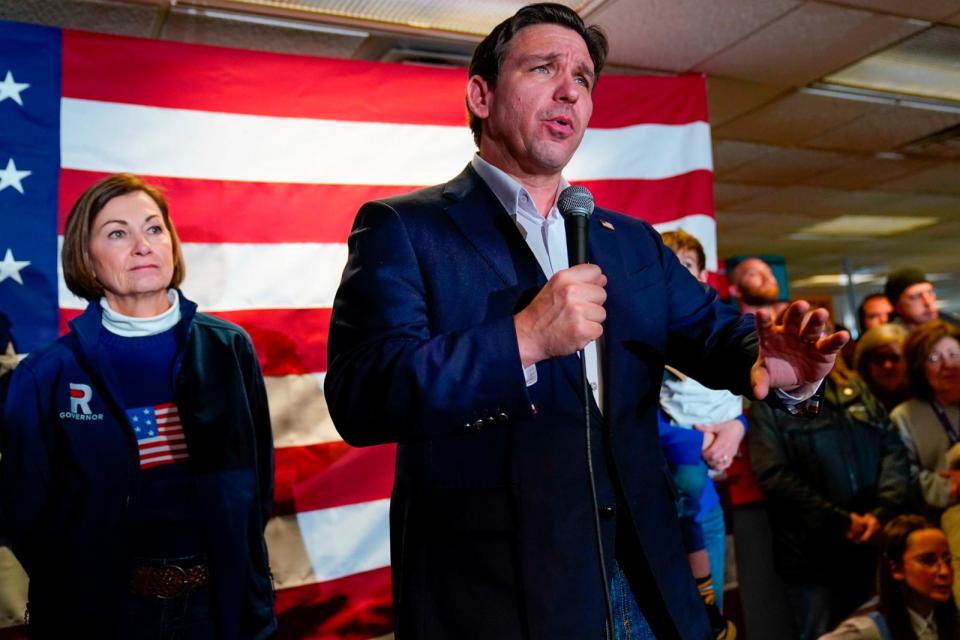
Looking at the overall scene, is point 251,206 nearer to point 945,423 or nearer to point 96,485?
point 96,485

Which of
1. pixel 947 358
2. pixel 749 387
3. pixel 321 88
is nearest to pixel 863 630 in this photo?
pixel 947 358

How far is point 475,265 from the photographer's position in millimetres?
1174

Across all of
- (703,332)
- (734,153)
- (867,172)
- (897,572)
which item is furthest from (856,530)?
(867,172)

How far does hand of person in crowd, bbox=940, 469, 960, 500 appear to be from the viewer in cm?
297

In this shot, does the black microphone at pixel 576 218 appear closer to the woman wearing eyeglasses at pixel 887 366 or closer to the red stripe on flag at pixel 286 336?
the red stripe on flag at pixel 286 336

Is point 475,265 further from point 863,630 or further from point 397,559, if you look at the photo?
point 863,630

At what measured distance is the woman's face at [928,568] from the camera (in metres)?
2.74

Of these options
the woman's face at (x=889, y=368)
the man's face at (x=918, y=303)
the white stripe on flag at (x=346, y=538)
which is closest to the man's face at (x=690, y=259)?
the white stripe on flag at (x=346, y=538)

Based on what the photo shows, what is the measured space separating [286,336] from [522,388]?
2.07 metres

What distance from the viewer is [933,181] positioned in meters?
6.82

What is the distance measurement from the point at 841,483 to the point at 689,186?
1370 millimetres

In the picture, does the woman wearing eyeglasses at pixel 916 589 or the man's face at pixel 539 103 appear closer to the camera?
the man's face at pixel 539 103

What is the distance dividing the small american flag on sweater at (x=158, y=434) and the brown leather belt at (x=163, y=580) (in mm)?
249

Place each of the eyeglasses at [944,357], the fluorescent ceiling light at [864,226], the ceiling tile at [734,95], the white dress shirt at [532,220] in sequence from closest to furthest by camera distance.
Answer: the white dress shirt at [532,220]
the eyeglasses at [944,357]
the ceiling tile at [734,95]
the fluorescent ceiling light at [864,226]
